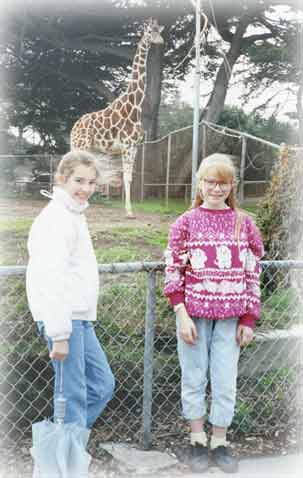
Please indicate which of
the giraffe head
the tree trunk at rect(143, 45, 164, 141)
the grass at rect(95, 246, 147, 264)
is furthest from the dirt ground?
the giraffe head

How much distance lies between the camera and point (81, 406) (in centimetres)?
182

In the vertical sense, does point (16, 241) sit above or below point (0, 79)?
below

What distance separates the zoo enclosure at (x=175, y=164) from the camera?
3102mm

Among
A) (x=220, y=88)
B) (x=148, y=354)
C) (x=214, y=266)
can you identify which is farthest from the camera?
(x=220, y=88)

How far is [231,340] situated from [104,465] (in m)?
0.70

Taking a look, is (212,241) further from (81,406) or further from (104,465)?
(104,465)

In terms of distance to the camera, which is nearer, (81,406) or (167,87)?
(81,406)

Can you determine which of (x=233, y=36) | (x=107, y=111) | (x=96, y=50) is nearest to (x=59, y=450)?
(x=107, y=111)

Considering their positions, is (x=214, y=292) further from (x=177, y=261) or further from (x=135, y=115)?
(x=135, y=115)

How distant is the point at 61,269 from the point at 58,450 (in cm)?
53

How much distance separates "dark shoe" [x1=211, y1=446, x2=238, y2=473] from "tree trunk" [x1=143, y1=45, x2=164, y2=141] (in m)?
1.91

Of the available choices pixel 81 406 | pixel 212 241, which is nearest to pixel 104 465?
pixel 81 406

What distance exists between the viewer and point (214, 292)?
1.98 meters

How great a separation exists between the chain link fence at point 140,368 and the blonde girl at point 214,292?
201 millimetres
